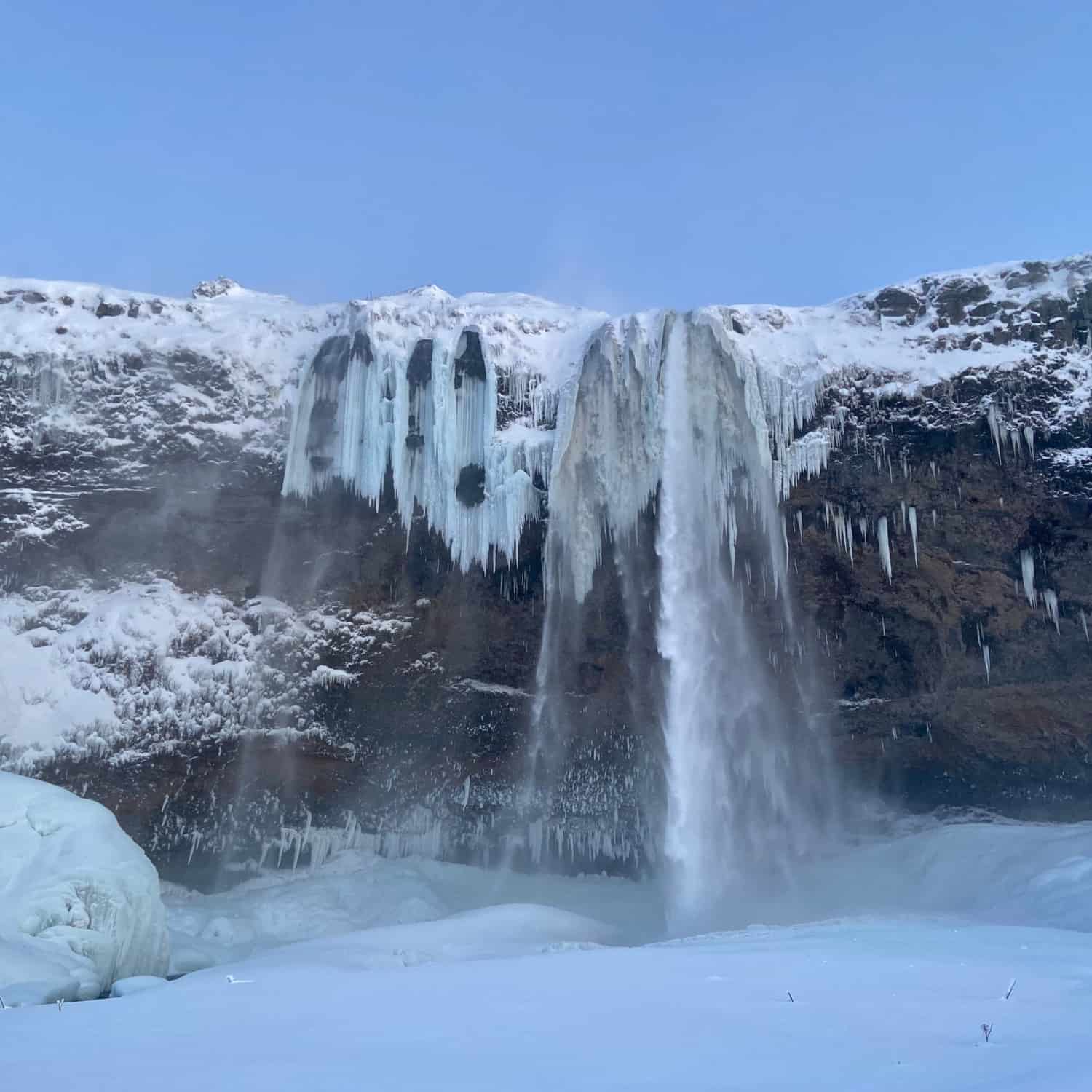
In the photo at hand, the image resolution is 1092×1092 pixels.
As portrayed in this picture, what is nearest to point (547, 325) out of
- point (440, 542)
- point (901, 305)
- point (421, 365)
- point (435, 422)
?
point (421, 365)

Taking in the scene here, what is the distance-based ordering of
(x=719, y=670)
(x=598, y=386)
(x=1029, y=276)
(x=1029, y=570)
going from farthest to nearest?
1. (x=719, y=670)
2. (x=598, y=386)
3. (x=1029, y=570)
4. (x=1029, y=276)

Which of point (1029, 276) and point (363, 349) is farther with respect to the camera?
point (363, 349)

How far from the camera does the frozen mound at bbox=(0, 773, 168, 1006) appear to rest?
9938 mm

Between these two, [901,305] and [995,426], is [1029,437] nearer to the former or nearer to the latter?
[995,426]

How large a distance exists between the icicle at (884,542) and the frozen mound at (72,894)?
14.4m

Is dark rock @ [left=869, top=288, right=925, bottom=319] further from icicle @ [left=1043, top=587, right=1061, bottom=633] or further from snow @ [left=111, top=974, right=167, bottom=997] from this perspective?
snow @ [left=111, top=974, right=167, bottom=997]

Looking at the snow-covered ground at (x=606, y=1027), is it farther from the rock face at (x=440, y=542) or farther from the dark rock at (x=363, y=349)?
the dark rock at (x=363, y=349)

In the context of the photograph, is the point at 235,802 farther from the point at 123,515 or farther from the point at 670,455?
the point at 670,455

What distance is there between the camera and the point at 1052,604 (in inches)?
742

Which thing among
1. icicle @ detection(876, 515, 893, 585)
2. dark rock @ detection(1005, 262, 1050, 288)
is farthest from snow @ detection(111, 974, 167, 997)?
dark rock @ detection(1005, 262, 1050, 288)

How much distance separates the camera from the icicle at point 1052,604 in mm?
18812

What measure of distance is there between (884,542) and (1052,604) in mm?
3506

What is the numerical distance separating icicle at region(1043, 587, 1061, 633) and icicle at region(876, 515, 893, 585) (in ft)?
9.95

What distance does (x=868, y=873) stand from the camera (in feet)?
63.3
